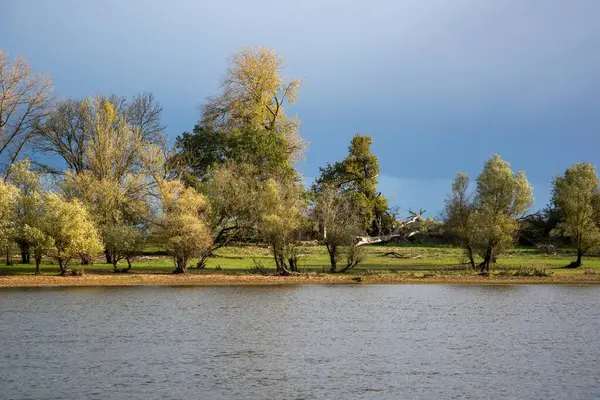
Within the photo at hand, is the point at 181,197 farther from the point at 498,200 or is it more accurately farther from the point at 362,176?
the point at 362,176

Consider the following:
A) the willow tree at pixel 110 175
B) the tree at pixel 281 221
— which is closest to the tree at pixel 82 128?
the willow tree at pixel 110 175

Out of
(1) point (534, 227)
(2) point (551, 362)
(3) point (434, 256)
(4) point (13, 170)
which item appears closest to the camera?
(2) point (551, 362)

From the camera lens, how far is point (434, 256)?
6888cm

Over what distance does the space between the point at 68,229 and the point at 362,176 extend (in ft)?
162

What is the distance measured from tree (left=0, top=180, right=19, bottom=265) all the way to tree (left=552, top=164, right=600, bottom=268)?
154 ft

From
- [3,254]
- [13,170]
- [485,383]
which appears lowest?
[485,383]

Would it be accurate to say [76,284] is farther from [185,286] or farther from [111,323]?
[111,323]

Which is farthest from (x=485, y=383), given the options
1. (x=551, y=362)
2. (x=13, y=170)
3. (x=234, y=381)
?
(x=13, y=170)

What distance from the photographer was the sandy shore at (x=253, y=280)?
49.3 meters

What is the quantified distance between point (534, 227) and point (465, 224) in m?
34.9

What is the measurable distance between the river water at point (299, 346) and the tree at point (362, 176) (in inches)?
1874

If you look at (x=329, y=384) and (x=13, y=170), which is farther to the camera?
(x=13, y=170)

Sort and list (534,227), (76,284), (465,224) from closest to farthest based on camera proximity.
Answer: (76,284), (465,224), (534,227)

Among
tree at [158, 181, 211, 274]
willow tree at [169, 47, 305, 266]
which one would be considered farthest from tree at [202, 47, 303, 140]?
tree at [158, 181, 211, 274]
